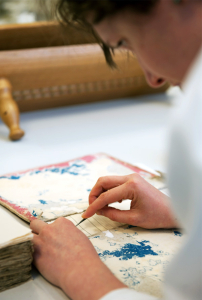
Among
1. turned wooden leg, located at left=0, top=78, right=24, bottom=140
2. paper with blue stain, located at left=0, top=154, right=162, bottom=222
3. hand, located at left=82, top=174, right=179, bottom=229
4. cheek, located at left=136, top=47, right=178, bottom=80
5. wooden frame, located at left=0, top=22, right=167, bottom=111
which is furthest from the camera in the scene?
wooden frame, located at left=0, top=22, right=167, bottom=111

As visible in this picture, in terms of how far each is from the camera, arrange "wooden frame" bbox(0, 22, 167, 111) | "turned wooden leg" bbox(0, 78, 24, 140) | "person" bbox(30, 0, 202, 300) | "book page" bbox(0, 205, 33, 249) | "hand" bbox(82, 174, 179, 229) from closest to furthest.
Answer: "person" bbox(30, 0, 202, 300)
"book page" bbox(0, 205, 33, 249)
"hand" bbox(82, 174, 179, 229)
"turned wooden leg" bbox(0, 78, 24, 140)
"wooden frame" bbox(0, 22, 167, 111)

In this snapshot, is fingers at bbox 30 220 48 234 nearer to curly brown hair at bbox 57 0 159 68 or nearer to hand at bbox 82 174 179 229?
hand at bbox 82 174 179 229

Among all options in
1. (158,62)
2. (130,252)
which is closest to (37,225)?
(130,252)

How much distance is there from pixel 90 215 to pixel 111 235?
0.07 meters

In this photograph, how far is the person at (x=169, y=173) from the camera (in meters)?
0.33

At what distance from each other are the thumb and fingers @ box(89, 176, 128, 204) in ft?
0.13

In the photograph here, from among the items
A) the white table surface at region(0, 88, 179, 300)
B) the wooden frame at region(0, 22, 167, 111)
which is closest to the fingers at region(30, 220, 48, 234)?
the white table surface at region(0, 88, 179, 300)

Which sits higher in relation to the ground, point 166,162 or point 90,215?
point 166,162

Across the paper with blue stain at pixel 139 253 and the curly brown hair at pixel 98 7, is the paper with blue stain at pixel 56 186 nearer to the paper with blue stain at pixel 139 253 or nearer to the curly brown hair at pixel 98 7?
the paper with blue stain at pixel 139 253

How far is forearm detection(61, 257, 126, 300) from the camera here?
515 mm

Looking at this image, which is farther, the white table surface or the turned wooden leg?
the turned wooden leg

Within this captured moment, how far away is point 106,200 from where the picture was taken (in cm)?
76

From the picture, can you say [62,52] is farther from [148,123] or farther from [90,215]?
[90,215]

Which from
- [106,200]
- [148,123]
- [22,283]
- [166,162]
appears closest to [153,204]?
[106,200]
